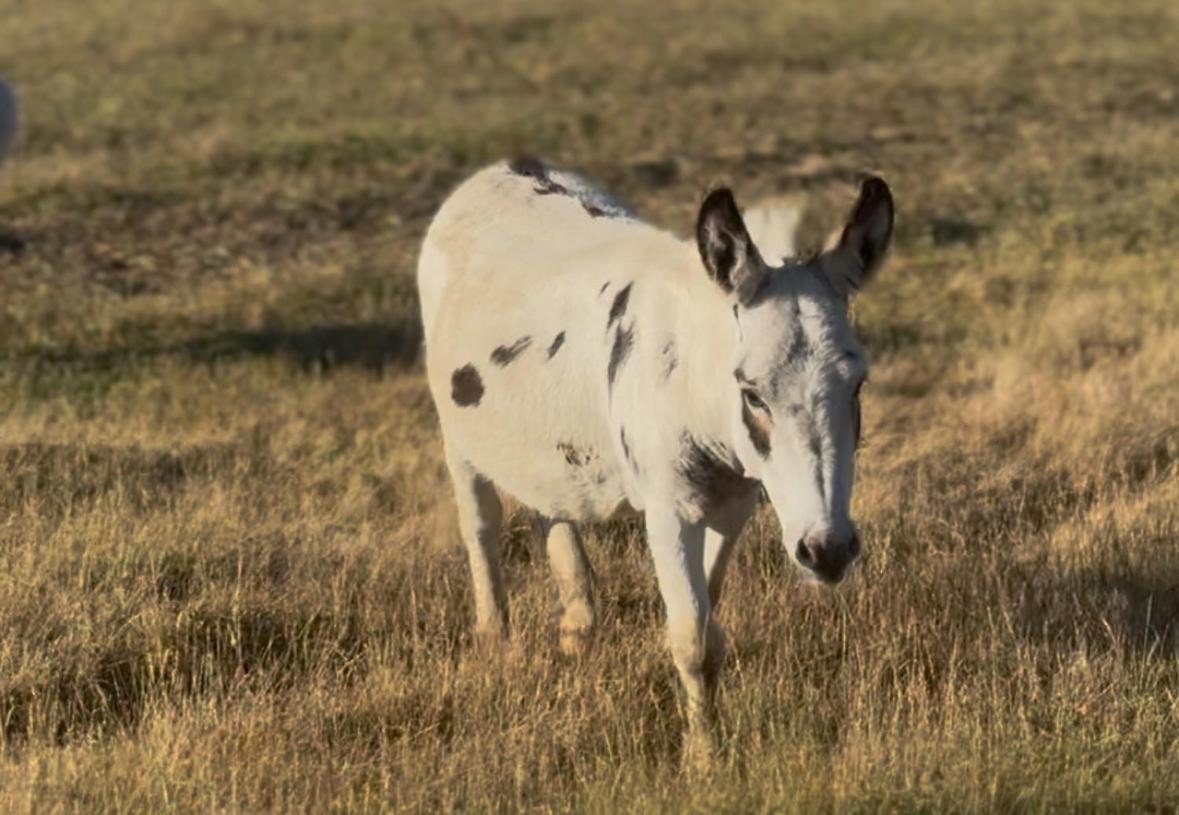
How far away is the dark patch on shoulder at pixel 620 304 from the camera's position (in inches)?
239

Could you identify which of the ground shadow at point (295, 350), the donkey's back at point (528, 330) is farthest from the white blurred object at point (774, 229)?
the ground shadow at point (295, 350)

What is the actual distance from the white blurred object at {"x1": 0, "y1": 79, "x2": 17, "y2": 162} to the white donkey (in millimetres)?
6128

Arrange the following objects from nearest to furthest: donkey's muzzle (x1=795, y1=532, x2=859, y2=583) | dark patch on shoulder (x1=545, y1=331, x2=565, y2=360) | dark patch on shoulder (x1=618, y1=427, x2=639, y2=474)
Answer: donkey's muzzle (x1=795, y1=532, x2=859, y2=583), dark patch on shoulder (x1=618, y1=427, x2=639, y2=474), dark patch on shoulder (x1=545, y1=331, x2=565, y2=360)

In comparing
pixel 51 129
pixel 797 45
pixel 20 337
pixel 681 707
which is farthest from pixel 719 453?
pixel 797 45

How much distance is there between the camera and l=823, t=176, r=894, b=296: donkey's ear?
209 inches

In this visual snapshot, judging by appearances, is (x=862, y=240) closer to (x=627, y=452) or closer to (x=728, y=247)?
(x=728, y=247)

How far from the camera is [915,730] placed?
19.0 feet

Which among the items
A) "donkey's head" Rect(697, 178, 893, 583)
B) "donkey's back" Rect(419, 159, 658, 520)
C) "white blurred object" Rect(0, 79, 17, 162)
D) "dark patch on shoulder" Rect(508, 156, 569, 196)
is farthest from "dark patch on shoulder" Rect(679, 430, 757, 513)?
"white blurred object" Rect(0, 79, 17, 162)

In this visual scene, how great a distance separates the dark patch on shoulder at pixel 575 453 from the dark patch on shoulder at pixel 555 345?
0.34 meters

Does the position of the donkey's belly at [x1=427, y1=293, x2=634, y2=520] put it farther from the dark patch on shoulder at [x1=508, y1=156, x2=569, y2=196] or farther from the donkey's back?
the dark patch on shoulder at [x1=508, y1=156, x2=569, y2=196]

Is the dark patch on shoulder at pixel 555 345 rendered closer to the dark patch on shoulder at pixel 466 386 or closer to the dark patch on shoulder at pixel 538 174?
the dark patch on shoulder at pixel 466 386

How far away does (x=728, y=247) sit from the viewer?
529cm

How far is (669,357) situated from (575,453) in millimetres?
713

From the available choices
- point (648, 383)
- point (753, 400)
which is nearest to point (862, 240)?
point (753, 400)
